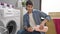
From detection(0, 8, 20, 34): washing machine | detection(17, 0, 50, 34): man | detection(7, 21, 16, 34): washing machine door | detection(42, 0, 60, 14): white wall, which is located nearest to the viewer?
detection(17, 0, 50, 34): man

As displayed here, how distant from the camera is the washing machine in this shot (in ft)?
8.52

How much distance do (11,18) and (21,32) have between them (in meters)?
0.43

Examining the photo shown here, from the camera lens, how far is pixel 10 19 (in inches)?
110

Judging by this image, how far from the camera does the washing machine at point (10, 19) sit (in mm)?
2597

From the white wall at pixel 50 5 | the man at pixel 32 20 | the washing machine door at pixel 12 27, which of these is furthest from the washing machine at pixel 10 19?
the white wall at pixel 50 5

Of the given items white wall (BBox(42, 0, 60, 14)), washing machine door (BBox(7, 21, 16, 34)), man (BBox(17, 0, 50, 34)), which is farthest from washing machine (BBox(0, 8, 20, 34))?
white wall (BBox(42, 0, 60, 14))

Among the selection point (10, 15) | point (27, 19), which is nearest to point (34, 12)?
point (27, 19)

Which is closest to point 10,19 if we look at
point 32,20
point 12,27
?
point 12,27

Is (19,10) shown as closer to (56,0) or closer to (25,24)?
(25,24)

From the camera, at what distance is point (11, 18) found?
283cm

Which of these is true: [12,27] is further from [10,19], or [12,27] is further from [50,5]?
[50,5]

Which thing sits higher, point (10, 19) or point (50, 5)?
point (50, 5)

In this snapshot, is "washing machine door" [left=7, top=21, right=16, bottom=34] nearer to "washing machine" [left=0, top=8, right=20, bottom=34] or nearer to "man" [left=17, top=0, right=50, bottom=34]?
"washing machine" [left=0, top=8, right=20, bottom=34]

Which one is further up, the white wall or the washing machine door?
the white wall
